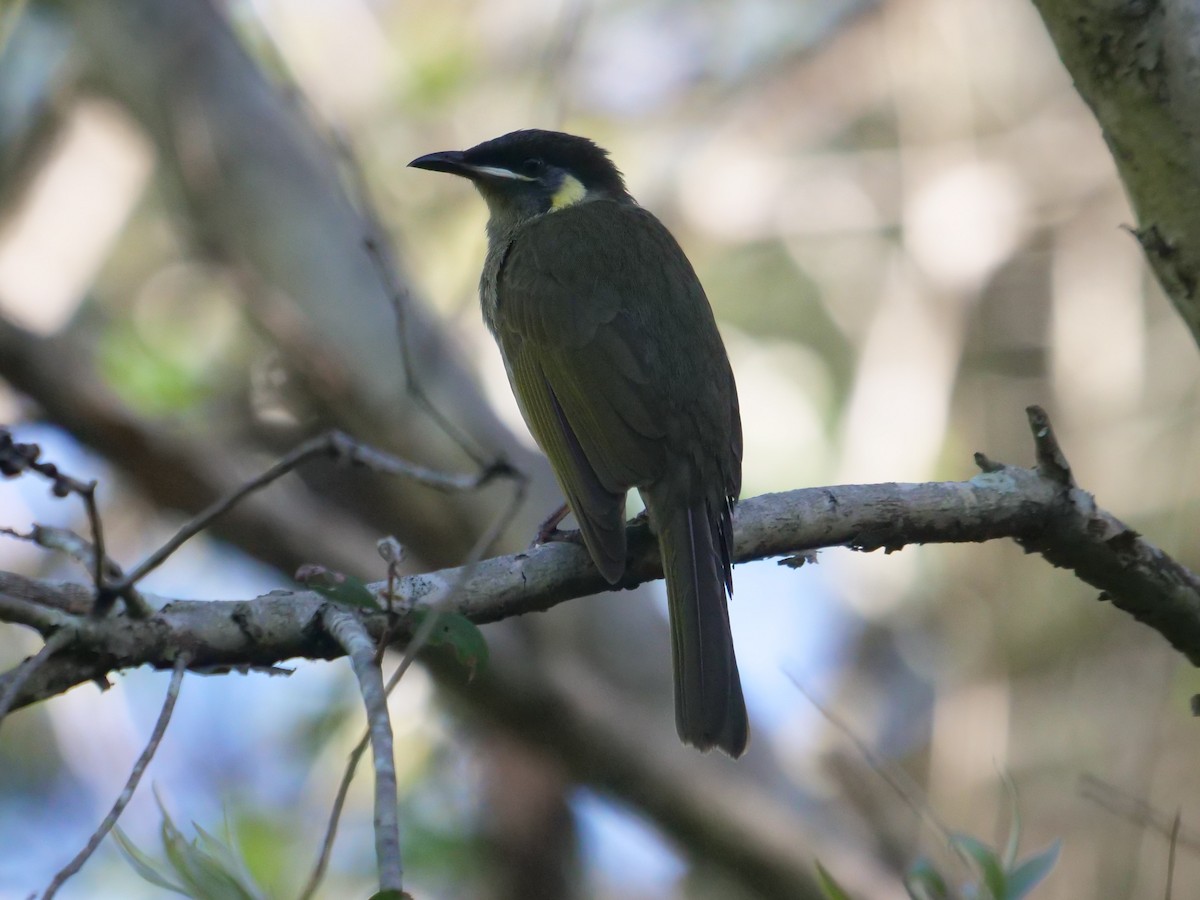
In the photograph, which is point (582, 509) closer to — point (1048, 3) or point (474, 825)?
point (1048, 3)

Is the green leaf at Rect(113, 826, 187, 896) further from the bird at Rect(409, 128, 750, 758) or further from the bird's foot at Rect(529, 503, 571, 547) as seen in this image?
the bird's foot at Rect(529, 503, 571, 547)

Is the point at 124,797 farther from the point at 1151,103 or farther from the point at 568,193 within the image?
the point at 568,193

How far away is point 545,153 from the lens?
201 inches

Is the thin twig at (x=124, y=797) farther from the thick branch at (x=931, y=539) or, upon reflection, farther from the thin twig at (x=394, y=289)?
the thin twig at (x=394, y=289)

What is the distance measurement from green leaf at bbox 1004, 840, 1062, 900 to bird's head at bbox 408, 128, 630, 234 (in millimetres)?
3148

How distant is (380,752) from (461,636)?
0.52 meters

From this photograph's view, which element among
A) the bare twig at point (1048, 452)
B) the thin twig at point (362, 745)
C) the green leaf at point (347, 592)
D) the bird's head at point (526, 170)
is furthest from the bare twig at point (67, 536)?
the bird's head at point (526, 170)

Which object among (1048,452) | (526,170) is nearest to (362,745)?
(1048,452)

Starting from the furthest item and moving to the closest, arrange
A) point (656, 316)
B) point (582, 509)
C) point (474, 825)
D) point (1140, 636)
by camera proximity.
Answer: point (1140, 636) < point (474, 825) < point (656, 316) < point (582, 509)

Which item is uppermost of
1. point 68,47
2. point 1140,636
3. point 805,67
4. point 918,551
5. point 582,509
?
point 805,67

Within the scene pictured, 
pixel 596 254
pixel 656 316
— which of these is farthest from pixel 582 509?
pixel 596 254

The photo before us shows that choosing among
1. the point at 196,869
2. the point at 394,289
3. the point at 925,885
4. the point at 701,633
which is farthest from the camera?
the point at 394,289

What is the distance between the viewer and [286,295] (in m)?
6.62

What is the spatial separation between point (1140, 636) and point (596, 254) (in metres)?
5.10
